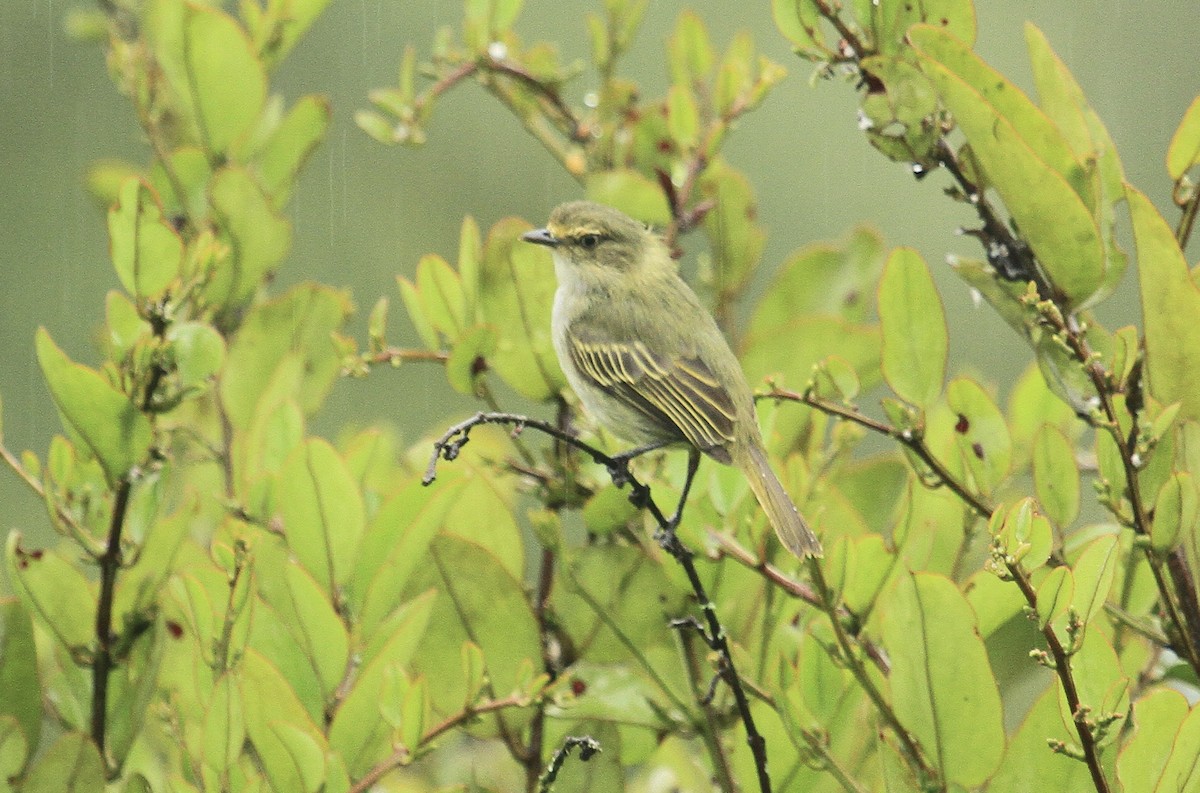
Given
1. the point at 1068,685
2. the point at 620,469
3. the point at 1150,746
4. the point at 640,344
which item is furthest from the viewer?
the point at 640,344

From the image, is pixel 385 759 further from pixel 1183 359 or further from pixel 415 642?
pixel 1183 359

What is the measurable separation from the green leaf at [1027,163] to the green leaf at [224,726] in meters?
1.23

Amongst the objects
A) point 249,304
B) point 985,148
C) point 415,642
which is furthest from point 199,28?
point 985,148

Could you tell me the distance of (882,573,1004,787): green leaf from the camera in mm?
1764

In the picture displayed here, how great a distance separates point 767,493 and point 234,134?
4.13ft

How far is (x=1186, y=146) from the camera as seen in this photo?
216 cm

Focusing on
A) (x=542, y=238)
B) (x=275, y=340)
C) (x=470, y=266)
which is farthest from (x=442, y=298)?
(x=542, y=238)

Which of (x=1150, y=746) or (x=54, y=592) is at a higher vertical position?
(x=54, y=592)

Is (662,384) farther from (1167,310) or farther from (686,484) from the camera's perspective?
(1167,310)

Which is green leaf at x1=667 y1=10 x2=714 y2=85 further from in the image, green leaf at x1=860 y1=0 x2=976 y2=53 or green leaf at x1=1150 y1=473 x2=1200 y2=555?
green leaf at x1=1150 y1=473 x2=1200 y2=555

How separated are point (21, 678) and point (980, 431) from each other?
149 centimetres

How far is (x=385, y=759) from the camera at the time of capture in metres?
2.00

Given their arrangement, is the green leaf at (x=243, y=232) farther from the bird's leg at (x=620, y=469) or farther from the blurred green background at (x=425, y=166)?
the blurred green background at (x=425, y=166)

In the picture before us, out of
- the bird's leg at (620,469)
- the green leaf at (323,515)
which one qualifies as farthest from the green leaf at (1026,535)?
the green leaf at (323,515)
